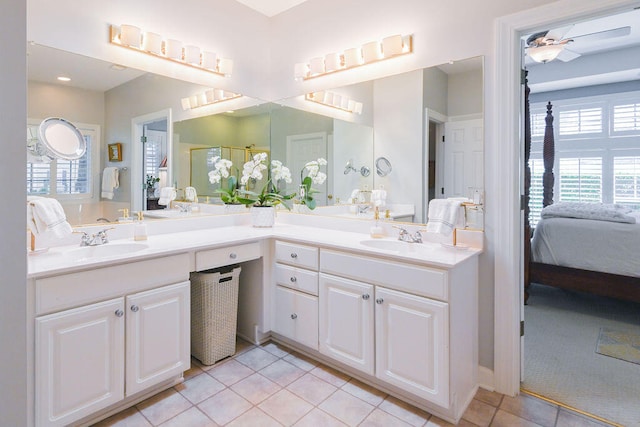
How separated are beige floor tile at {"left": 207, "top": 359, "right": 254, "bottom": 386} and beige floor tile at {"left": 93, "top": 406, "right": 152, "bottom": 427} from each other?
0.46 m

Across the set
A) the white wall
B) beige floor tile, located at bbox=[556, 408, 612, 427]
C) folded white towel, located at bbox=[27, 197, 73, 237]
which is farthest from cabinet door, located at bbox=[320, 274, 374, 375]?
the white wall

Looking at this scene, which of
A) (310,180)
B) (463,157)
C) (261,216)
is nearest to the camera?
(463,157)

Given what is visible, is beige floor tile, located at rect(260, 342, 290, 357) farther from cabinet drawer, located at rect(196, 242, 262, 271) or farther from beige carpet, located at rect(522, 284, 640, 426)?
beige carpet, located at rect(522, 284, 640, 426)

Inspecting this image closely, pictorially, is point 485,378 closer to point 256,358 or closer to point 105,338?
point 256,358

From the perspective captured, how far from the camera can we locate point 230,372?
223 cm

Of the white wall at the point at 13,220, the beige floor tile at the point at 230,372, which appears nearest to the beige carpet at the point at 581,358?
the beige floor tile at the point at 230,372

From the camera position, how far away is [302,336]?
235 centimetres

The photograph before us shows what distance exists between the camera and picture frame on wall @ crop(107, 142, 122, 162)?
222cm

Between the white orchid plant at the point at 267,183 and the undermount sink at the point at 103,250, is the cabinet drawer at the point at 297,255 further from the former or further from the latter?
the undermount sink at the point at 103,250

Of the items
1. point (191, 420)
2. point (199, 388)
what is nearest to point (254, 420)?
point (191, 420)

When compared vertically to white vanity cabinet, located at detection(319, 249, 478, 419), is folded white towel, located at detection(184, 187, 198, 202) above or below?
above

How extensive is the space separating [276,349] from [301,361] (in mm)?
246

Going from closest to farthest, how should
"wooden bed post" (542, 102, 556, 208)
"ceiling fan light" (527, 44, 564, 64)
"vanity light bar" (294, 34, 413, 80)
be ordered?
"vanity light bar" (294, 34, 413, 80) < "ceiling fan light" (527, 44, 564, 64) < "wooden bed post" (542, 102, 556, 208)

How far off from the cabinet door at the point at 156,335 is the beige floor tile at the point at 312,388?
0.65 meters
